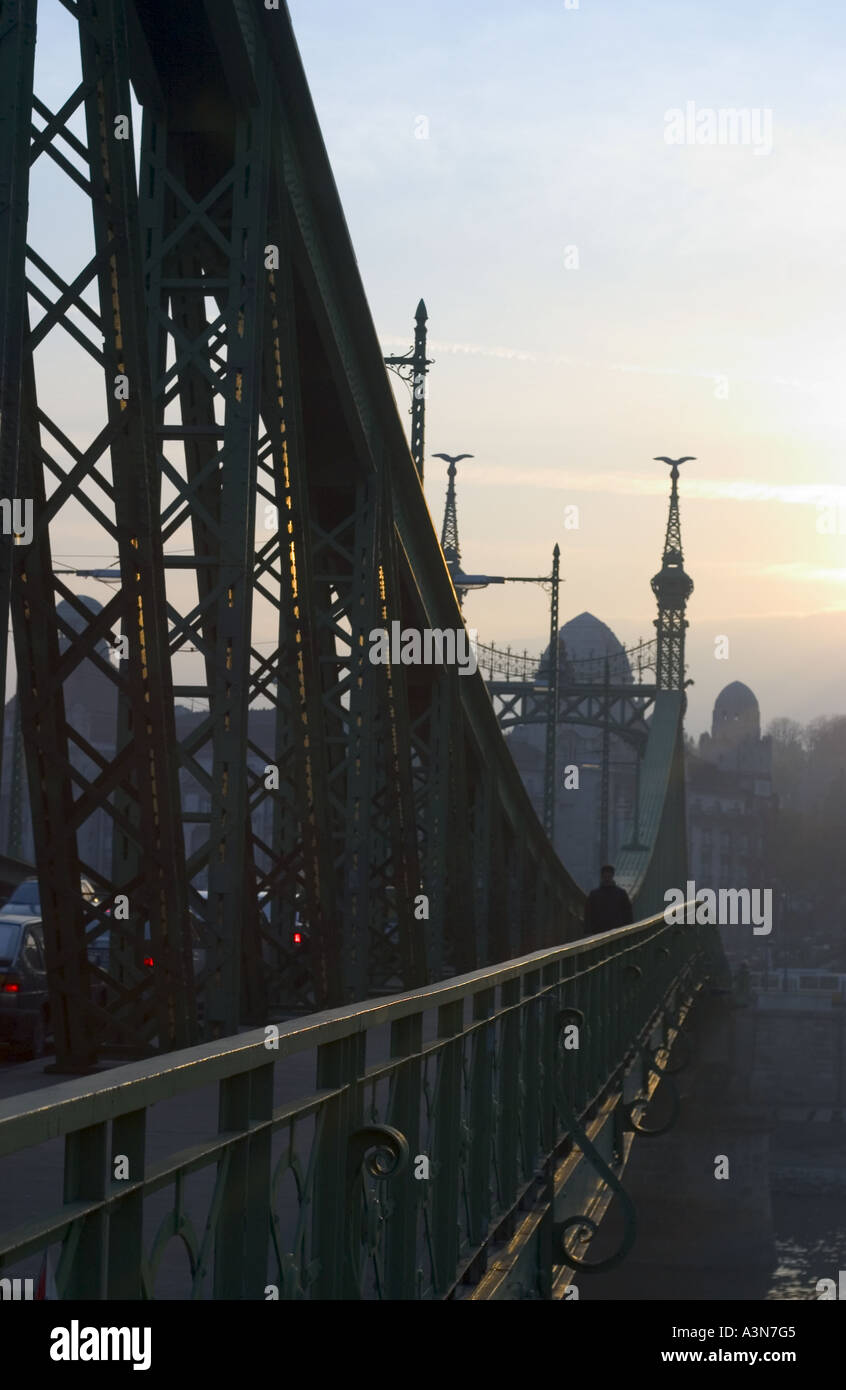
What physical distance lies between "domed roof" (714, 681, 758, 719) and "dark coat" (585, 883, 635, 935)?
15259cm

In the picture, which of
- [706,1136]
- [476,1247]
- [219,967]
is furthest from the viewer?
[706,1136]

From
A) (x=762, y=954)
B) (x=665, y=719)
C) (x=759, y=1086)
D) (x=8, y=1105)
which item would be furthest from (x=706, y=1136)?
(x=762, y=954)

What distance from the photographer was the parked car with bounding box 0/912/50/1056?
13719 mm

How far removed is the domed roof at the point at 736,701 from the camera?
169875 mm

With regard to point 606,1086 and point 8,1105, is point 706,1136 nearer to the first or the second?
point 606,1086

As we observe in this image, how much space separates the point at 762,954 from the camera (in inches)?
5423

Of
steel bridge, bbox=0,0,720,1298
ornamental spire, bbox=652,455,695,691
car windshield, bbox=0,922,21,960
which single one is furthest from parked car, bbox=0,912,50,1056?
ornamental spire, bbox=652,455,695,691

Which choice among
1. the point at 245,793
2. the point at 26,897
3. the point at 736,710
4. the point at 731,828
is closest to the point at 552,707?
the point at 26,897

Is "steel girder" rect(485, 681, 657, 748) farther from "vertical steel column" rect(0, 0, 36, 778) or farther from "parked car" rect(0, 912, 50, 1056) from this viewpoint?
"vertical steel column" rect(0, 0, 36, 778)

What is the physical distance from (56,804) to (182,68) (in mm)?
4705

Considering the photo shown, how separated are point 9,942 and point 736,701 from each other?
15868cm

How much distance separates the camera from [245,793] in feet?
34.3

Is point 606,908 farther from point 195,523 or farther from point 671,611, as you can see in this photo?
point 671,611

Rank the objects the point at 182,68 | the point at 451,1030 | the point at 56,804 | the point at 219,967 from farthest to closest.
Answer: the point at 182,68 < the point at 219,967 < the point at 56,804 < the point at 451,1030
